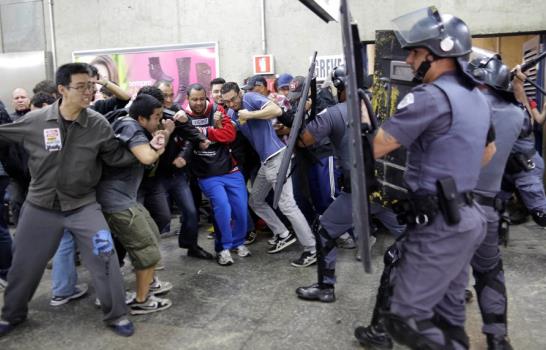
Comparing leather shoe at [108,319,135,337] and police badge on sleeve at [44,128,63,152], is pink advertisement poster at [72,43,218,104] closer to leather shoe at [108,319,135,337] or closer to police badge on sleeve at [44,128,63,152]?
police badge on sleeve at [44,128,63,152]

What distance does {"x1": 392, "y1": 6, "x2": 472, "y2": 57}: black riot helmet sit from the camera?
2494 millimetres

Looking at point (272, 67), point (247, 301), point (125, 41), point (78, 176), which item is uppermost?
point (125, 41)

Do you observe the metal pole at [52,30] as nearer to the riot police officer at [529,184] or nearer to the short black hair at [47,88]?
the short black hair at [47,88]

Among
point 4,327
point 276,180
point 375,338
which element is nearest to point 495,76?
point 276,180

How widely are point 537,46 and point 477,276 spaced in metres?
4.92

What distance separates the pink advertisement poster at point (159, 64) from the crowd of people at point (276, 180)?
1985mm

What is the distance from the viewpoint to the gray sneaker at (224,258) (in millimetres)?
5066

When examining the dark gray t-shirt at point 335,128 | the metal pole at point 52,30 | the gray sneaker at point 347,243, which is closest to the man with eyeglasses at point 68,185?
the dark gray t-shirt at point 335,128

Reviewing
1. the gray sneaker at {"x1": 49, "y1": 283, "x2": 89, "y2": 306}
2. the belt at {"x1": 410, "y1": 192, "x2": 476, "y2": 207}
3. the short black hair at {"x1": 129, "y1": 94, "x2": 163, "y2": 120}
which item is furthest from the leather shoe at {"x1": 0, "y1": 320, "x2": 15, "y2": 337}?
the belt at {"x1": 410, "y1": 192, "x2": 476, "y2": 207}

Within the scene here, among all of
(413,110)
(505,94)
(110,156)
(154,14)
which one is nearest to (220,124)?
(110,156)

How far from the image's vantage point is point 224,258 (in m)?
5.08

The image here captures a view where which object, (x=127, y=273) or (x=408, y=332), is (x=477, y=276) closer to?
(x=408, y=332)

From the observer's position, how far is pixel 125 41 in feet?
28.5

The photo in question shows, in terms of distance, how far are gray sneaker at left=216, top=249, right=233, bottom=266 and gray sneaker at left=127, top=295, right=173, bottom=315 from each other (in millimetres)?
1041
